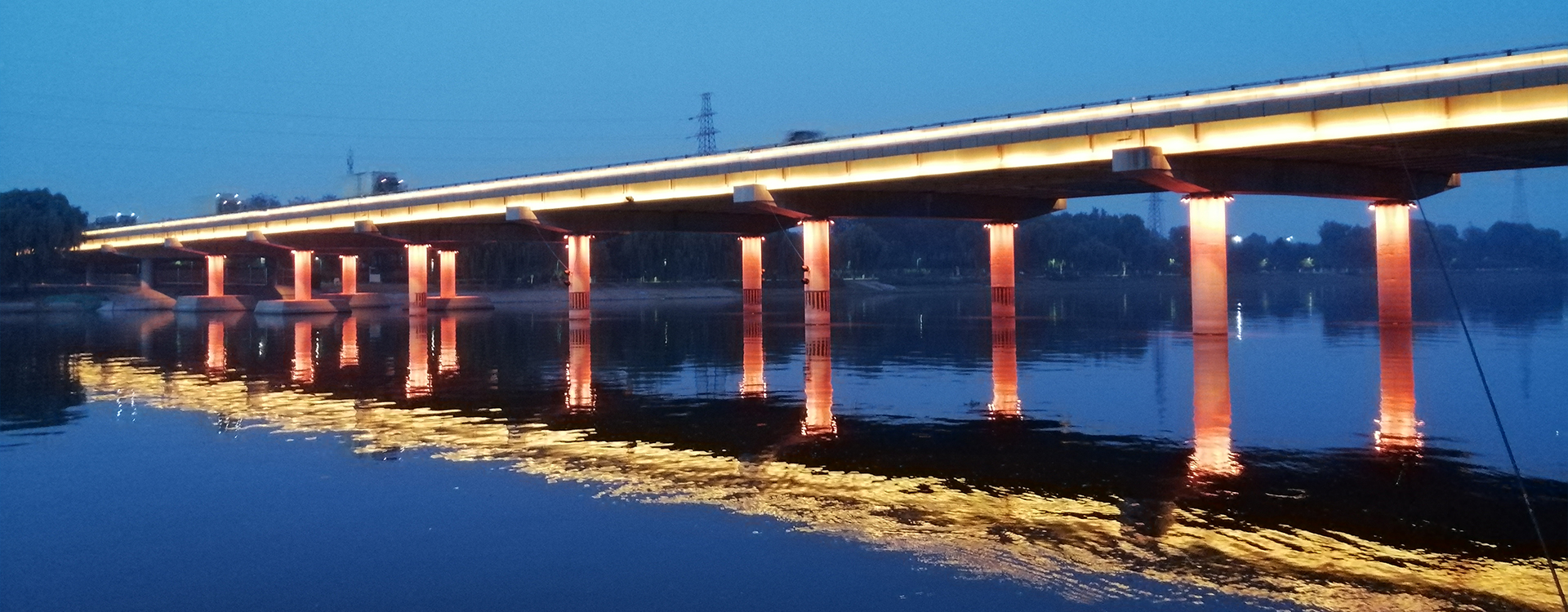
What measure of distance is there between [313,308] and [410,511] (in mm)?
76513

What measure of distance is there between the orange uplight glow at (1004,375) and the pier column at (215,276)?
3092 inches

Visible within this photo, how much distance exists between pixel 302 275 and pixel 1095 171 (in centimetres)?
6867

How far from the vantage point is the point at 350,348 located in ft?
143

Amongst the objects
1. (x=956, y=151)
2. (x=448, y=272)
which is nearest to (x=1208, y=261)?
(x=956, y=151)

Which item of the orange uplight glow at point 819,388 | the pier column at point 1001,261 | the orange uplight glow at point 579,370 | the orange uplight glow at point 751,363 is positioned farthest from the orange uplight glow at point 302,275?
the orange uplight glow at point 819,388

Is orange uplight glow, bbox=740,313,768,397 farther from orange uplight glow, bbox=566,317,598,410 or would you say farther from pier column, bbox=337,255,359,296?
pier column, bbox=337,255,359,296

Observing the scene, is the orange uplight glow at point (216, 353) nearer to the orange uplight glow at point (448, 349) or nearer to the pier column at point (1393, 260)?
the orange uplight glow at point (448, 349)

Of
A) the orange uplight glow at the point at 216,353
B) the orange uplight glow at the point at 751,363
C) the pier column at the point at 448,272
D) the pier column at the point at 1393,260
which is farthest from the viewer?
the pier column at the point at 448,272

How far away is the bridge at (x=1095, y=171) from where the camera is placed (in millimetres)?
32219

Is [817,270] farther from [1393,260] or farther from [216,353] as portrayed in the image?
[216,353]

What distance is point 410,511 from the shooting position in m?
13.3

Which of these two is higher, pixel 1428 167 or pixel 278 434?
pixel 1428 167

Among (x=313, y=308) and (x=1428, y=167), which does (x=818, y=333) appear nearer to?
(x=1428, y=167)

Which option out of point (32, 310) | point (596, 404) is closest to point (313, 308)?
point (32, 310)
